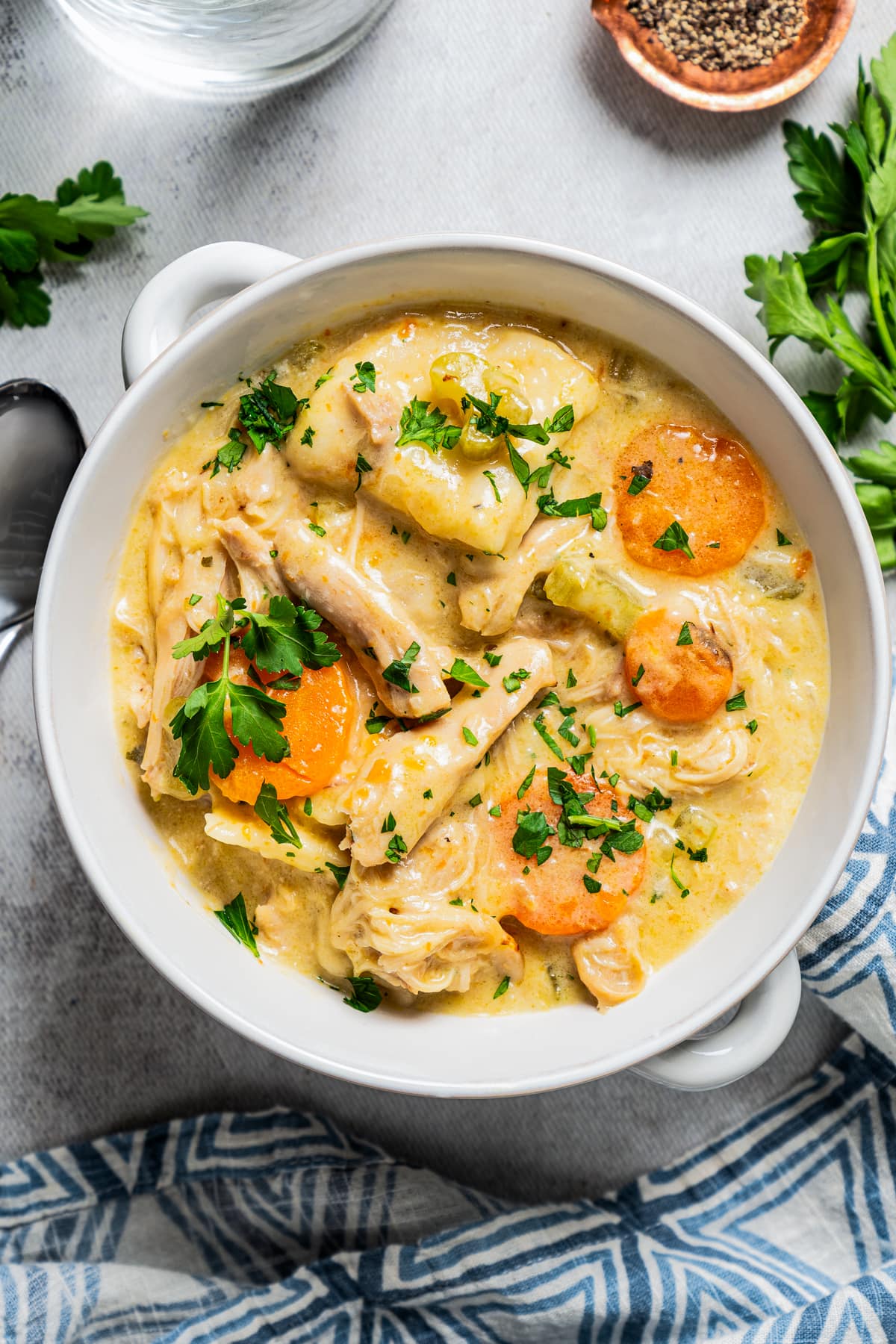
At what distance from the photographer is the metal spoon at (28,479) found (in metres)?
3.08

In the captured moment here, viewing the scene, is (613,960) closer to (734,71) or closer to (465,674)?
(465,674)

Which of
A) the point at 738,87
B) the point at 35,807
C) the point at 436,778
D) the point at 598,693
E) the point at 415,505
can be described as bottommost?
the point at 35,807

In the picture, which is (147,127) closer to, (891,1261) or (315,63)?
(315,63)

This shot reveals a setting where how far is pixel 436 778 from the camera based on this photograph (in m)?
2.56

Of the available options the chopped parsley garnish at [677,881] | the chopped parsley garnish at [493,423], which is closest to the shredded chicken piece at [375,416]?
the chopped parsley garnish at [493,423]

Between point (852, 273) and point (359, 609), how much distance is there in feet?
5.48

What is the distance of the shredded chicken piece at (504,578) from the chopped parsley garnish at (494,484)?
0.47ft

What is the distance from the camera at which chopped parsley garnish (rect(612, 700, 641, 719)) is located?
267 centimetres

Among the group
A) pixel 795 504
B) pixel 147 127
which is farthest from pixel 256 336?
pixel 795 504

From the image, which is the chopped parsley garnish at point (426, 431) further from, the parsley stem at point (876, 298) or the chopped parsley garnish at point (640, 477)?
the parsley stem at point (876, 298)

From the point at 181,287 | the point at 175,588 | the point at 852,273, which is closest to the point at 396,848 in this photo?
the point at 175,588

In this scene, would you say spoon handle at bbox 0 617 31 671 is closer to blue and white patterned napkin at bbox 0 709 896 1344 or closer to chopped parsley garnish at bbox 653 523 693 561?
blue and white patterned napkin at bbox 0 709 896 1344

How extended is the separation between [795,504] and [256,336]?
128 centimetres

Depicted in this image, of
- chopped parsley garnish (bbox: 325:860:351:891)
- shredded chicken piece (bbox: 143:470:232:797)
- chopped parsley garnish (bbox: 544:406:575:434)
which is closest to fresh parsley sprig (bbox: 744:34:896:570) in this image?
chopped parsley garnish (bbox: 544:406:575:434)
